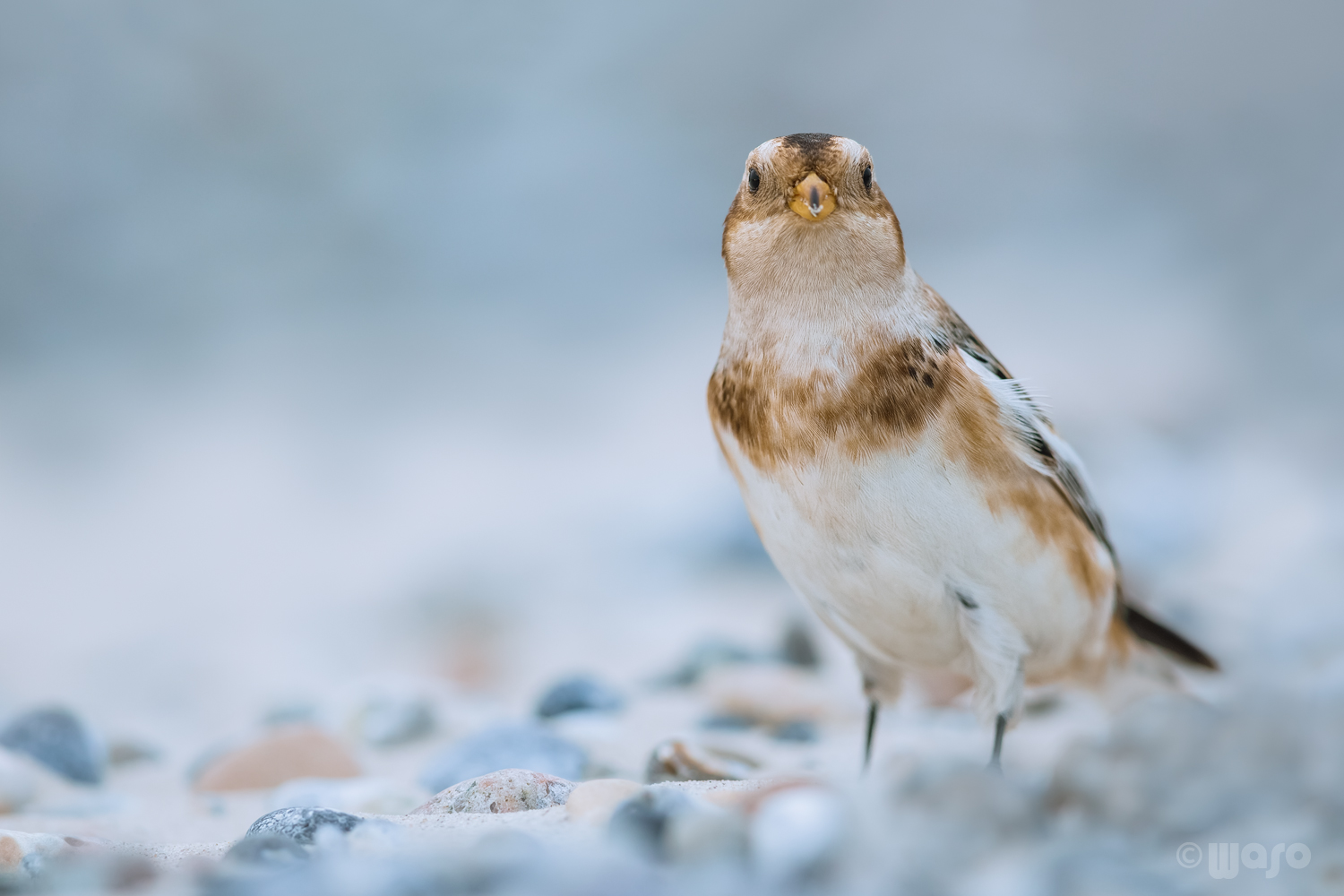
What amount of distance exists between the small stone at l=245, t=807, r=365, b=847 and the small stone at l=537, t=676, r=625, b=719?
1519 millimetres

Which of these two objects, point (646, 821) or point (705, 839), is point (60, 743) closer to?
point (646, 821)

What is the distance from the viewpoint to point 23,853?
1.62 meters

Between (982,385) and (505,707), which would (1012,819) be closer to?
(982,385)

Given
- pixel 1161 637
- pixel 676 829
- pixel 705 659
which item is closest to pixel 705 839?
pixel 676 829

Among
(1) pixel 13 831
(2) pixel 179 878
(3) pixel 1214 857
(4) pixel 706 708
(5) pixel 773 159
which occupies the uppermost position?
(5) pixel 773 159

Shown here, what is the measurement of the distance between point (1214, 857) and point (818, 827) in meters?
0.47

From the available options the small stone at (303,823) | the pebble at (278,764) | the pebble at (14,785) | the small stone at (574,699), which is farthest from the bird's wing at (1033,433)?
the pebble at (14,785)

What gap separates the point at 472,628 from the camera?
186 inches

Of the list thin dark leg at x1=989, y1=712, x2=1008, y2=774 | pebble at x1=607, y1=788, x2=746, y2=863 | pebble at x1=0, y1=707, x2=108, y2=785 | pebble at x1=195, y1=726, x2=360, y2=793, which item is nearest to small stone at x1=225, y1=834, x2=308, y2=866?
pebble at x1=607, y1=788, x2=746, y2=863

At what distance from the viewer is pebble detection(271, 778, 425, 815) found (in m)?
2.23

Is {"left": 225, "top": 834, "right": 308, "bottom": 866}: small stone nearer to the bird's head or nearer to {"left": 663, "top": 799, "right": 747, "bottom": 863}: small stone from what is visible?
{"left": 663, "top": 799, "right": 747, "bottom": 863}: small stone

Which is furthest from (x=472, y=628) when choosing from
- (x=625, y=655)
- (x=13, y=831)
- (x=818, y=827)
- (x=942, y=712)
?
(x=818, y=827)

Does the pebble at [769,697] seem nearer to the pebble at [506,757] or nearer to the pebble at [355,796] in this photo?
the pebble at [506,757]

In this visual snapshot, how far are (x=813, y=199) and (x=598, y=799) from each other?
3.22 feet
